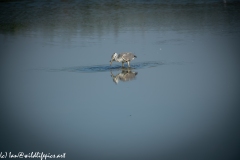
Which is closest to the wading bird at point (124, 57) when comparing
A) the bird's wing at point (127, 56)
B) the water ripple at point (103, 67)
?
the bird's wing at point (127, 56)

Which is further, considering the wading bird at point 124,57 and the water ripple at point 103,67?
the wading bird at point 124,57

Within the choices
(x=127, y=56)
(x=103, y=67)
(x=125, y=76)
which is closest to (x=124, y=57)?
(x=127, y=56)

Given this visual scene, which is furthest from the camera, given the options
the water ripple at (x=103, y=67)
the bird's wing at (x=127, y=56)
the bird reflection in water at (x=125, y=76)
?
the bird's wing at (x=127, y=56)

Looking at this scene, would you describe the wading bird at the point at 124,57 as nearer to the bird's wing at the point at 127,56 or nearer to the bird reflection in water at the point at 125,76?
the bird's wing at the point at 127,56

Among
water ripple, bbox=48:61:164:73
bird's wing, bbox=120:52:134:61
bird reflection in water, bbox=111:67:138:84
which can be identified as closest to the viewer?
bird reflection in water, bbox=111:67:138:84

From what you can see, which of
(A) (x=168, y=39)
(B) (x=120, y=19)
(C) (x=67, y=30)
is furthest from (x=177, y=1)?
(A) (x=168, y=39)

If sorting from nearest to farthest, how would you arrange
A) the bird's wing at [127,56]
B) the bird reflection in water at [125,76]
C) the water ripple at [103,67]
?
the bird reflection in water at [125,76], the water ripple at [103,67], the bird's wing at [127,56]

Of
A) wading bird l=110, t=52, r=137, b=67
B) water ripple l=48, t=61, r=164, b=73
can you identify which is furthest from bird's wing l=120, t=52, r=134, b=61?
water ripple l=48, t=61, r=164, b=73

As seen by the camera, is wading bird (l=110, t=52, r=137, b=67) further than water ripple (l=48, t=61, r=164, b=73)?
Yes

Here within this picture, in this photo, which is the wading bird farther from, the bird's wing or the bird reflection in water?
the bird reflection in water

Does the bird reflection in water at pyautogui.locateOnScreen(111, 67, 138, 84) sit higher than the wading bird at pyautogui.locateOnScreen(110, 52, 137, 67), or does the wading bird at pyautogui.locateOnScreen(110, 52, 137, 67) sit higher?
the wading bird at pyautogui.locateOnScreen(110, 52, 137, 67)

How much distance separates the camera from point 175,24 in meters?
19.6

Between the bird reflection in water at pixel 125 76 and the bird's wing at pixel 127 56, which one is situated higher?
the bird's wing at pixel 127 56

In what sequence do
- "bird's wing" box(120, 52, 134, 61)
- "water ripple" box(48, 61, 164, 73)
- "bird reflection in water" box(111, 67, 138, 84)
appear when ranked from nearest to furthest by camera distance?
"bird reflection in water" box(111, 67, 138, 84) → "water ripple" box(48, 61, 164, 73) → "bird's wing" box(120, 52, 134, 61)
